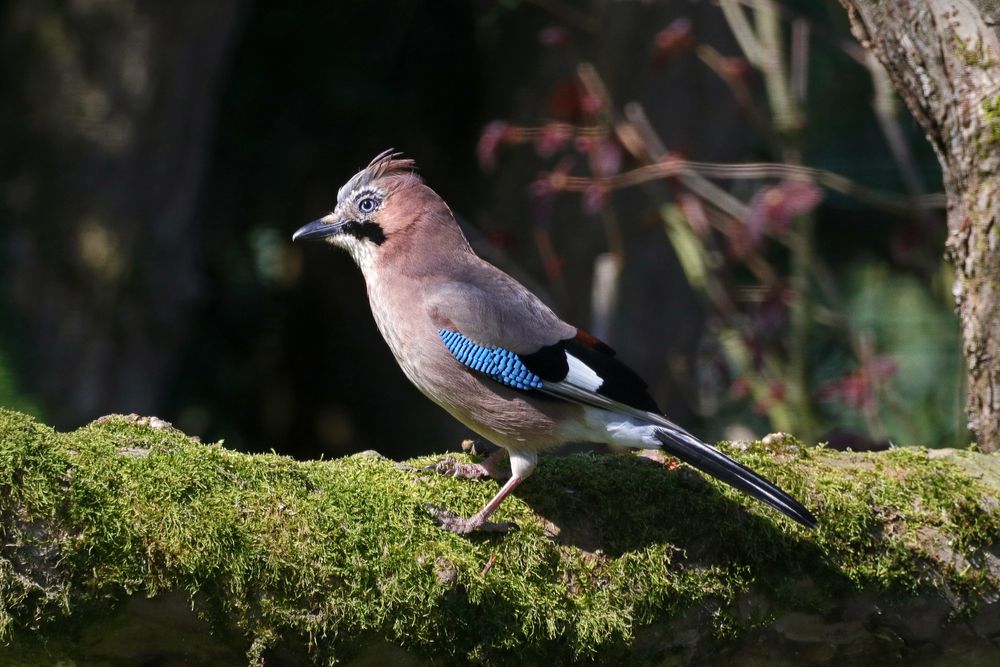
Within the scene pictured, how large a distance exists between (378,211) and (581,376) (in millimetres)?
1038

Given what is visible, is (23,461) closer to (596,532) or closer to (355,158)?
(596,532)

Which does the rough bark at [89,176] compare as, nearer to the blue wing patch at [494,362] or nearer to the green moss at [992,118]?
the blue wing patch at [494,362]

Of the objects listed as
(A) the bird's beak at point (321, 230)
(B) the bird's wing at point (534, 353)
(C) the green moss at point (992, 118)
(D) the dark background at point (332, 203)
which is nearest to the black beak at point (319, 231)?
(A) the bird's beak at point (321, 230)

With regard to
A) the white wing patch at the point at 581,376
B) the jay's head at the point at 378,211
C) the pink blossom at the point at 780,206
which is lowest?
the white wing patch at the point at 581,376

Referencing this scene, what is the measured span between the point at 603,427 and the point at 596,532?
1.38 feet

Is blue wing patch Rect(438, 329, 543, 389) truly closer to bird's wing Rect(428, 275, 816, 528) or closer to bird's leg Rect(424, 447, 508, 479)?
bird's wing Rect(428, 275, 816, 528)

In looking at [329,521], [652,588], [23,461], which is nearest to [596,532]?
[652,588]

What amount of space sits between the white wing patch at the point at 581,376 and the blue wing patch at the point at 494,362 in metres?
0.10

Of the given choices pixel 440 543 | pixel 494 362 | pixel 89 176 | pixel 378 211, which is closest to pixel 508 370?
pixel 494 362

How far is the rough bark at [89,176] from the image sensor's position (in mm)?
6086

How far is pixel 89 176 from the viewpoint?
6.14 m

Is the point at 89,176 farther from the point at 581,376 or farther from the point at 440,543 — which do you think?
the point at 440,543

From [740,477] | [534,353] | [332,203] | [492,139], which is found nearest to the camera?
[740,477]

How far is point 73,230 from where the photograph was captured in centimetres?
609
